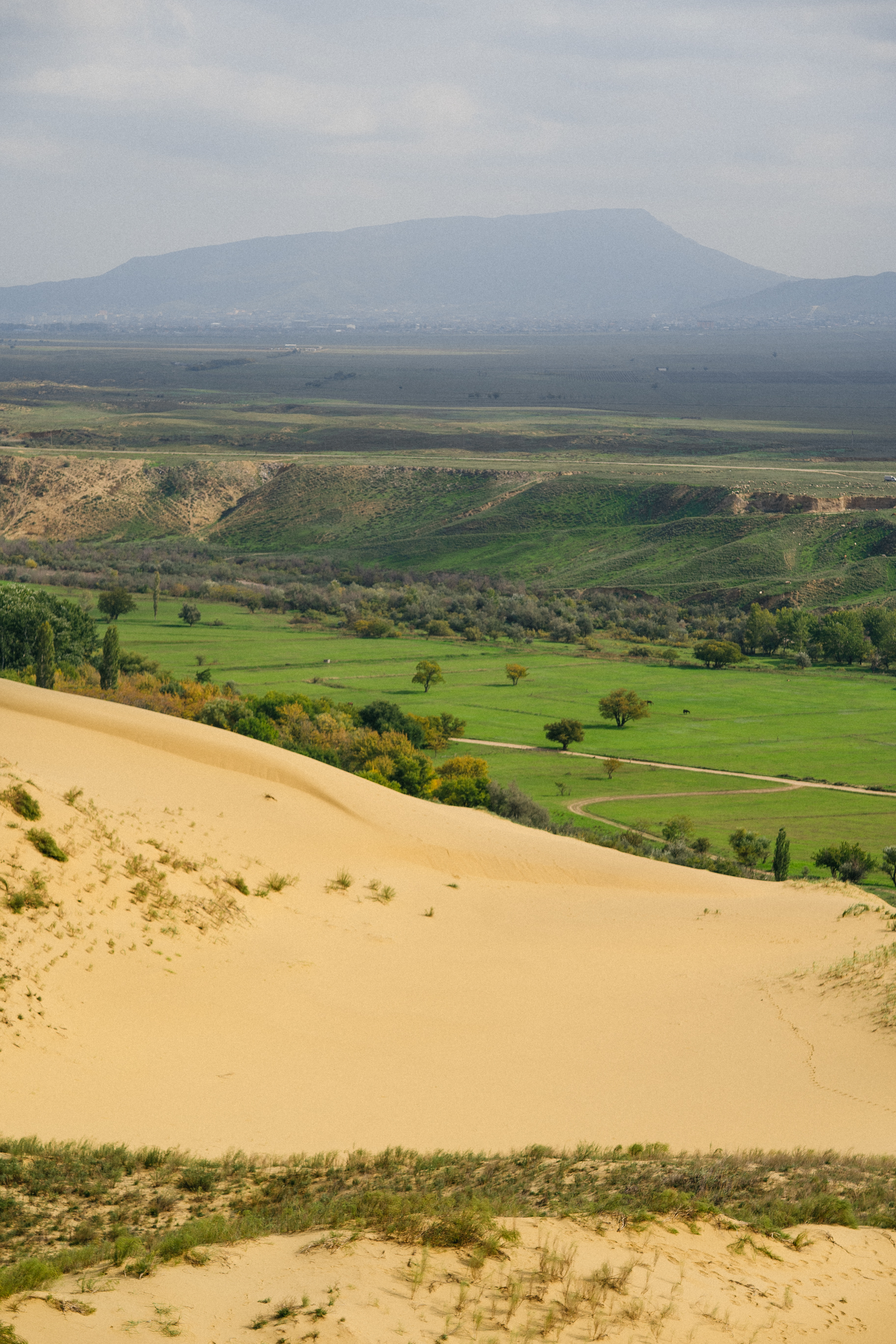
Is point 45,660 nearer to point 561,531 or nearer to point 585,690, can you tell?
point 585,690

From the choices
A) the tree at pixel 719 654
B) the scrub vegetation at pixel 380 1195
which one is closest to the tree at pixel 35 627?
the scrub vegetation at pixel 380 1195

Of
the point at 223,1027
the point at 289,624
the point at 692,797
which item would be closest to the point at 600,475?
the point at 289,624

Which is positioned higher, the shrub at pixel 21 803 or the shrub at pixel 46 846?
the shrub at pixel 21 803

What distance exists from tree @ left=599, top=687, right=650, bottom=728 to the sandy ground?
5930cm

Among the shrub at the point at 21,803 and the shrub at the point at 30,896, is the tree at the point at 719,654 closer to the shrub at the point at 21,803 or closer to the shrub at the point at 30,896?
the shrub at the point at 21,803

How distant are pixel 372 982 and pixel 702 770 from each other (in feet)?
147

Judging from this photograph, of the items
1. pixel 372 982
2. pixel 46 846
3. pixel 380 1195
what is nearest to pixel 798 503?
pixel 372 982

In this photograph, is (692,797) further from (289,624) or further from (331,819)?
(289,624)

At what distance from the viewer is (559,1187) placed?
1225 cm

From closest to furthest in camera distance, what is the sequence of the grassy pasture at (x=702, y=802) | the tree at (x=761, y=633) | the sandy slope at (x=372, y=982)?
the sandy slope at (x=372, y=982) < the grassy pasture at (x=702, y=802) < the tree at (x=761, y=633)

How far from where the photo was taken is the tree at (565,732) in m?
64.6

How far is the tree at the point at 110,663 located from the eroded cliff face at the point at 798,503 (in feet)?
305

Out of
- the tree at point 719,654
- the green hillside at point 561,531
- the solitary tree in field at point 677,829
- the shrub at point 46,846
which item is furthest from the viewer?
the green hillside at point 561,531

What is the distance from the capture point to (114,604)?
89938 mm
